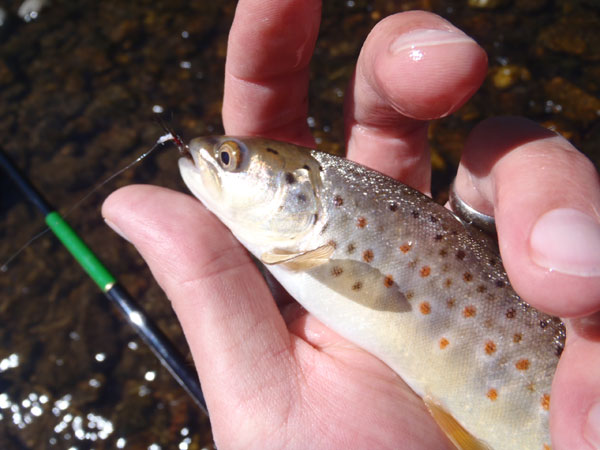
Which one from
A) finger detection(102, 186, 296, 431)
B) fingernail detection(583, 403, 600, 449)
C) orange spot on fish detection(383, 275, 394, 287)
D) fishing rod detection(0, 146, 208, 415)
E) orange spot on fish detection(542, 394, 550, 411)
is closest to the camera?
fingernail detection(583, 403, 600, 449)

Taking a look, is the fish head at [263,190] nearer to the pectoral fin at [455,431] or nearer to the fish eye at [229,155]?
the fish eye at [229,155]

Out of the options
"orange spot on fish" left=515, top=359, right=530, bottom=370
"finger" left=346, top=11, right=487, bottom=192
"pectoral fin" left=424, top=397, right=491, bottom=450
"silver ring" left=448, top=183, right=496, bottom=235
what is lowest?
"pectoral fin" left=424, top=397, right=491, bottom=450

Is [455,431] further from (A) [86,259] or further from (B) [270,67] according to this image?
(A) [86,259]

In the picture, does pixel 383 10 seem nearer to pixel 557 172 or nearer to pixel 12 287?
pixel 557 172

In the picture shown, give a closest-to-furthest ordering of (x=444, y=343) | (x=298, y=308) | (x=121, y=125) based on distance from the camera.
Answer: (x=444, y=343) → (x=298, y=308) → (x=121, y=125)

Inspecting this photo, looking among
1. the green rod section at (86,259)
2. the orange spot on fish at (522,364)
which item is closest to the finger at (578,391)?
the orange spot on fish at (522,364)

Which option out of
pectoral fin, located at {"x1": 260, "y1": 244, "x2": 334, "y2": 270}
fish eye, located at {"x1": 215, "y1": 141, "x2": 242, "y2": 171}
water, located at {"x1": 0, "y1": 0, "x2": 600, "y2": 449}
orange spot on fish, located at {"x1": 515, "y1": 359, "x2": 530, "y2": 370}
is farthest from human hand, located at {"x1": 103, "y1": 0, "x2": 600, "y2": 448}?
water, located at {"x1": 0, "y1": 0, "x2": 600, "y2": 449}

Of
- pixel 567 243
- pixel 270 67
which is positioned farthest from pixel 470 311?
pixel 270 67

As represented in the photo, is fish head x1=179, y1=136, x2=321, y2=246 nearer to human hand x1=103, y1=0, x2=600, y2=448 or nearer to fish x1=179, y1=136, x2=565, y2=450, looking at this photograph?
fish x1=179, y1=136, x2=565, y2=450
